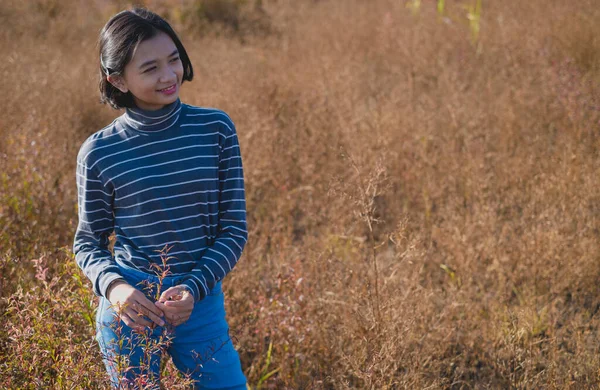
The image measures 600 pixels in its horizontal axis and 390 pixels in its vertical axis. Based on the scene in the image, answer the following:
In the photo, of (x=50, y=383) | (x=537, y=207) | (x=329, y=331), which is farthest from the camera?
(x=537, y=207)

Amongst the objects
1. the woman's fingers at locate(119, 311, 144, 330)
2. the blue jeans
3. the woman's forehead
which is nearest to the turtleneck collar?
the woman's forehead

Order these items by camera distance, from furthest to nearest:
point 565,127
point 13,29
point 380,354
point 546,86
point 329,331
→ 1. point 13,29
2. point 546,86
3. point 565,127
4. point 329,331
5. point 380,354

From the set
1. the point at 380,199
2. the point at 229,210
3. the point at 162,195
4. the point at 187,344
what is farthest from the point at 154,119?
the point at 380,199

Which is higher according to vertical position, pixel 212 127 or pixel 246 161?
pixel 212 127

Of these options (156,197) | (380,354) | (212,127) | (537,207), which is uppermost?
(212,127)

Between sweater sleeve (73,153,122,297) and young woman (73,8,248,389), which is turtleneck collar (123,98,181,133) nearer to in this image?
young woman (73,8,248,389)

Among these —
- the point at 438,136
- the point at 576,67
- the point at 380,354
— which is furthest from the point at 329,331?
the point at 576,67

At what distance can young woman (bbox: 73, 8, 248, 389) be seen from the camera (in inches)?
65.9

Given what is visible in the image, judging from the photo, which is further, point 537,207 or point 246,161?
point 246,161

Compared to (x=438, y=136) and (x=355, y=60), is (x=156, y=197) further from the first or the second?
(x=355, y=60)

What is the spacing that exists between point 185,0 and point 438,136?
4.70m

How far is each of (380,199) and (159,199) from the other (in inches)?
89.2

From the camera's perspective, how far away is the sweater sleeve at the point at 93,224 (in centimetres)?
165

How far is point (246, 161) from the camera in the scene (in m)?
3.71
